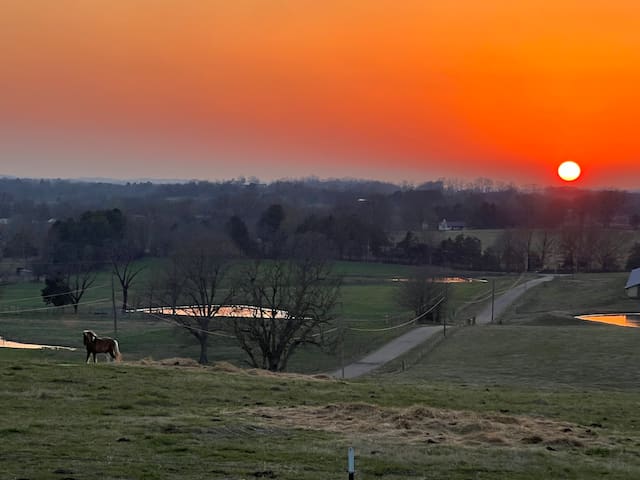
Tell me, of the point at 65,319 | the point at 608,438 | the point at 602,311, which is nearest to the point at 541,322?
the point at 602,311

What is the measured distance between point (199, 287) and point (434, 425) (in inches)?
1647

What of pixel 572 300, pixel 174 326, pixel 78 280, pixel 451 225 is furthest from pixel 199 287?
pixel 451 225

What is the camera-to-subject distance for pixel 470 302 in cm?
8106

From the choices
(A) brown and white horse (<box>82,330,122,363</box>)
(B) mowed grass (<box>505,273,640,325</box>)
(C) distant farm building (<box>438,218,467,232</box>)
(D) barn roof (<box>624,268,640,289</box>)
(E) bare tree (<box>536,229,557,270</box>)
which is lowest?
(B) mowed grass (<box>505,273,640,325</box>)

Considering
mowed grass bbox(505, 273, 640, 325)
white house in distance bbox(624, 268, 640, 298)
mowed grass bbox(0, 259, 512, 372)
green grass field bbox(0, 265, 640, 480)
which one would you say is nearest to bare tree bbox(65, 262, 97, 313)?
mowed grass bbox(0, 259, 512, 372)

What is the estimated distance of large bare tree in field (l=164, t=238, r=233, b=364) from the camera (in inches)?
2093

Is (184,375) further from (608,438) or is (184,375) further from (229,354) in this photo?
(229,354)

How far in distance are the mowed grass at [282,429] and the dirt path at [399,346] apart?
17.2 metres

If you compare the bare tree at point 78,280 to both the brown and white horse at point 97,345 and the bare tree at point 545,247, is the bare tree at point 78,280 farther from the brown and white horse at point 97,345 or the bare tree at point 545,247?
the bare tree at point 545,247

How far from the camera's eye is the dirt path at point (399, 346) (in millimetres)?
43184

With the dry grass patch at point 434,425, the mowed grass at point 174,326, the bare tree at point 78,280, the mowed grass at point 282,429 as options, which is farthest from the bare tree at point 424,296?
the dry grass patch at point 434,425

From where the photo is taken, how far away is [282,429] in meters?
16.2

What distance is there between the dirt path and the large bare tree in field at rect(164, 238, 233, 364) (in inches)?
409

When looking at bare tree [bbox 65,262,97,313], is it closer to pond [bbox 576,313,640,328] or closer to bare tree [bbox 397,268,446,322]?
bare tree [bbox 397,268,446,322]
